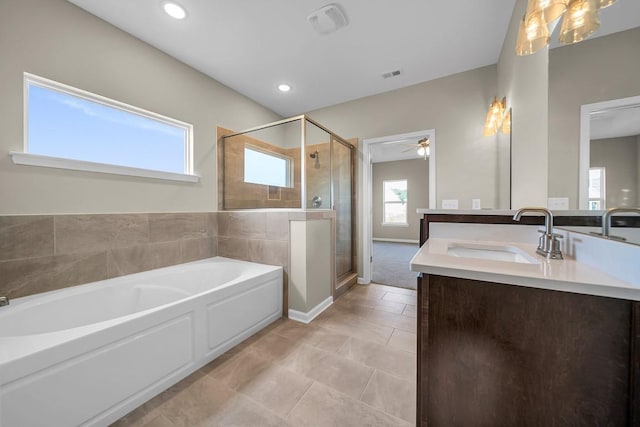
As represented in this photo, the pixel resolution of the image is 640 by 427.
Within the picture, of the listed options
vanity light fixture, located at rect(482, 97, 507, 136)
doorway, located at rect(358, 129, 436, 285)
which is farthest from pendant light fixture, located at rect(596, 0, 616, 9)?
doorway, located at rect(358, 129, 436, 285)

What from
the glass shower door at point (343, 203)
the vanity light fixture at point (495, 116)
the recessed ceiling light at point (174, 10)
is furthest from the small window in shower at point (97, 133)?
the vanity light fixture at point (495, 116)

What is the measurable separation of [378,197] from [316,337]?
Answer: 18.9 ft

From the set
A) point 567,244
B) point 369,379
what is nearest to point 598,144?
point 567,244

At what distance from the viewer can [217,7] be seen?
173 cm

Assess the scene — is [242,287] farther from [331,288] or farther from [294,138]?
[294,138]

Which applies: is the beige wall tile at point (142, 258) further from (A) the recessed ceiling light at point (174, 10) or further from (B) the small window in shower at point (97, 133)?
(A) the recessed ceiling light at point (174, 10)

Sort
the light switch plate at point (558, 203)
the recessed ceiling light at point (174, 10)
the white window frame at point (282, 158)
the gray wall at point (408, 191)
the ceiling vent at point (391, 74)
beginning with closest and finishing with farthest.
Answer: the light switch plate at point (558, 203), the recessed ceiling light at point (174, 10), the ceiling vent at point (391, 74), the white window frame at point (282, 158), the gray wall at point (408, 191)

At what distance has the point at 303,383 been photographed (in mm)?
1354

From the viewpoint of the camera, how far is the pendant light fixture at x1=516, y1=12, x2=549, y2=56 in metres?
1.10

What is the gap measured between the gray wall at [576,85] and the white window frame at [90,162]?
2880 mm

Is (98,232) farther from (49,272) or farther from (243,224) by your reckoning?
(243,224)

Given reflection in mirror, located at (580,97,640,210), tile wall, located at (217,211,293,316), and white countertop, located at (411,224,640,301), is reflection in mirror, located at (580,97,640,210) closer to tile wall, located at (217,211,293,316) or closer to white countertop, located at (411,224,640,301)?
white countertop, located at (411,224,640,301)

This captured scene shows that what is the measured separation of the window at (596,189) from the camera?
80cm

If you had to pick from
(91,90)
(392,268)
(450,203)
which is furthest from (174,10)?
(392,268)
